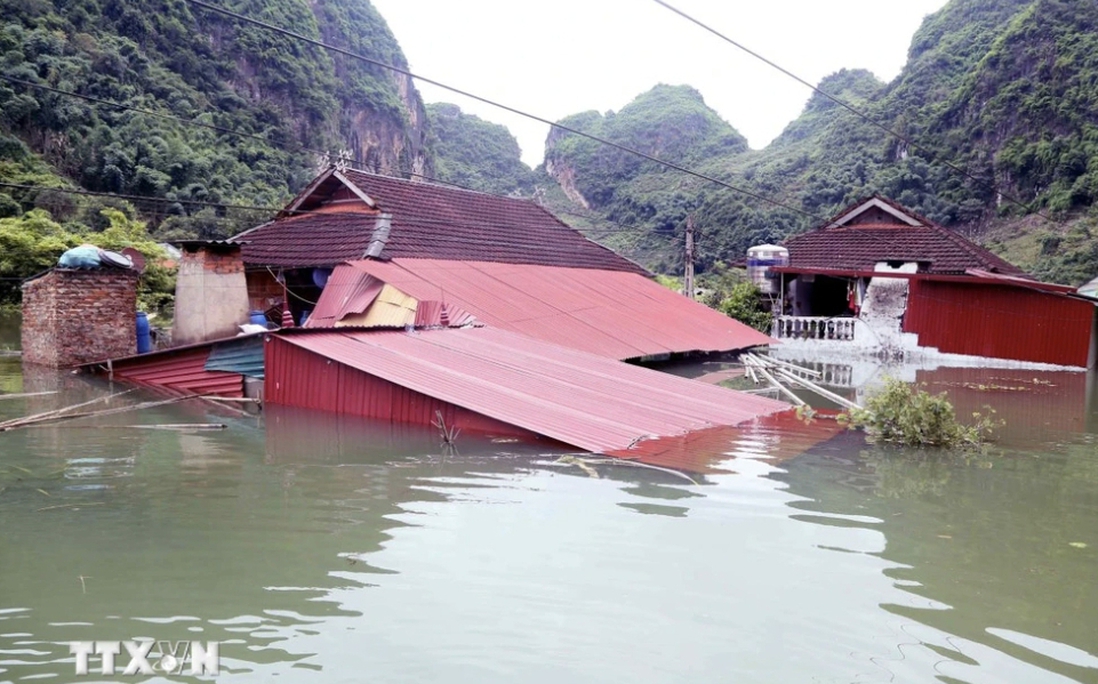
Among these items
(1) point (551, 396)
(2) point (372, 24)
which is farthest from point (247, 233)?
(2) point (372, 24)

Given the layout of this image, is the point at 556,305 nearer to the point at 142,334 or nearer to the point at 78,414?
the point at 142,334

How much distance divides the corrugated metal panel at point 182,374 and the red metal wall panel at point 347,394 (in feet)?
4.51

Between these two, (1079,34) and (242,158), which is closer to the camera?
(1079,34)

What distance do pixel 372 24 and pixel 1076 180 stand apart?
73.9 metres

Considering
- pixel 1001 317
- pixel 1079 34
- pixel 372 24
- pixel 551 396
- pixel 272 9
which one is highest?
pixel 372 24

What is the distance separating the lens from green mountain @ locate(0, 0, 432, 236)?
38.5 metres

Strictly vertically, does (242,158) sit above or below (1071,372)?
above

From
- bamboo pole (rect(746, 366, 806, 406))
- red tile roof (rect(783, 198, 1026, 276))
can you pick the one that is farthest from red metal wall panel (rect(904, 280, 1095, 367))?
bamboo pole (rect(746, 366, 806, 406))

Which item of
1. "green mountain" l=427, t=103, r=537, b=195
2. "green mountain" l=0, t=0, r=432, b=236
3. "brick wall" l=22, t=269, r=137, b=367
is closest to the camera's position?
"brick wall" l=22, t=269, r=137, b=367

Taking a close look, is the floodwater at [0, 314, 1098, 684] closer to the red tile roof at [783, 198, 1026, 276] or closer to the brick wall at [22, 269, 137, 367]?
the brick wall at [22, 269, 137, 367]

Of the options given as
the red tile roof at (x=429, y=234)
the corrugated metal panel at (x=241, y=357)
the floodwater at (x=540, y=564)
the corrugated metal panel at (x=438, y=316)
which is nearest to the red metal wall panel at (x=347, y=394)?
the floodwater at (x=540, y=564)

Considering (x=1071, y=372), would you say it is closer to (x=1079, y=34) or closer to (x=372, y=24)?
(x=1079, y=34)

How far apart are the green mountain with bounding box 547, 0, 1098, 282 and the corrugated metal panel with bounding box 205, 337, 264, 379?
2656 cm

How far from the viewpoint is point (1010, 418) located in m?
12.8
